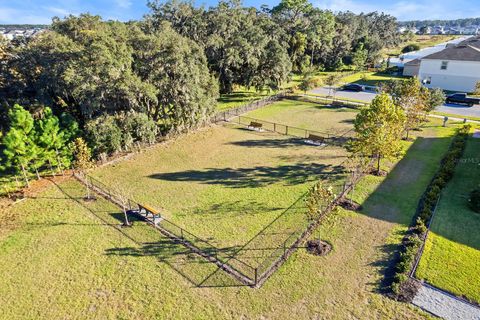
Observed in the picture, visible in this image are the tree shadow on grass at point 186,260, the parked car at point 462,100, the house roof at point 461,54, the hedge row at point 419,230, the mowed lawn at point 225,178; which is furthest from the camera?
the house roof at point 461,54

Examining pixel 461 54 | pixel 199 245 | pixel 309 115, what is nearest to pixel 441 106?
pixel 461 54

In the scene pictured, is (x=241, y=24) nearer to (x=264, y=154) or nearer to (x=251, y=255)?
(x=264, y=154)

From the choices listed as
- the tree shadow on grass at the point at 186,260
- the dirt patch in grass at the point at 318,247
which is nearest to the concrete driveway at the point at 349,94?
the dirt patch in grass at the point at 318,247

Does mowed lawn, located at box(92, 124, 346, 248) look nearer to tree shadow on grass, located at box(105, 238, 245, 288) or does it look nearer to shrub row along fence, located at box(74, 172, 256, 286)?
shrub row along fence, located at box(74, 172, 256, 286)

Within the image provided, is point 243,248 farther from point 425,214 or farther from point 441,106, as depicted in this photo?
point 441,106

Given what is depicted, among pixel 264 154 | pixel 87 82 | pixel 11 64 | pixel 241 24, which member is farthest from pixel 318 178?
pixel 241 24

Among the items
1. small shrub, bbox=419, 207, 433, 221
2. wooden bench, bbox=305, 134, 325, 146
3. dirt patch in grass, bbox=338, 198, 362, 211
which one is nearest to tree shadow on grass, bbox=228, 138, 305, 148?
wooden bench, bbox=305, 134, 325, 146

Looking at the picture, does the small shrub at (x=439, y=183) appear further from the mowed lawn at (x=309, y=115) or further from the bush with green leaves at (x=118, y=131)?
the bush with green leaves at (x=118, y=131)
